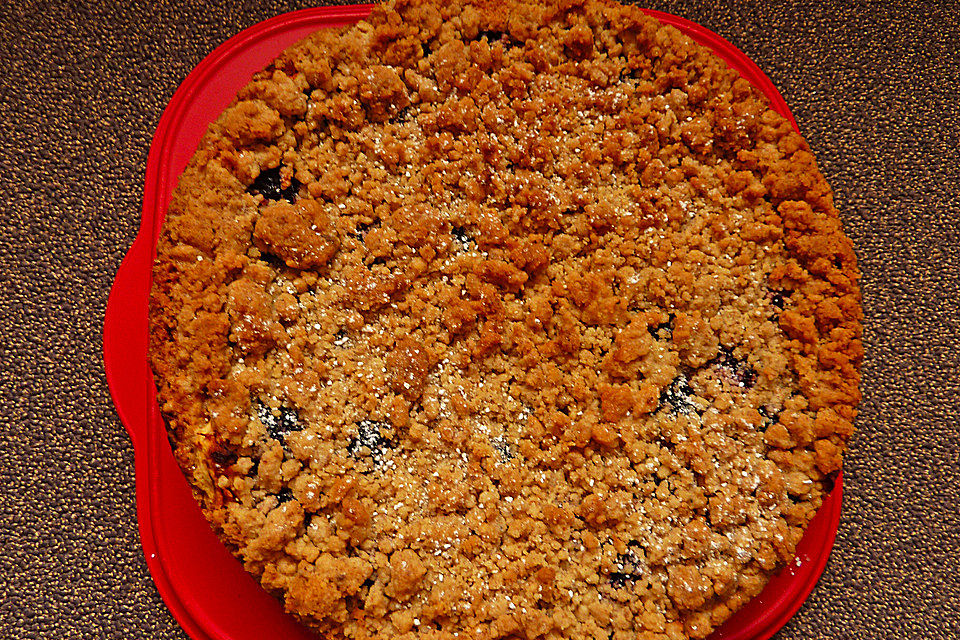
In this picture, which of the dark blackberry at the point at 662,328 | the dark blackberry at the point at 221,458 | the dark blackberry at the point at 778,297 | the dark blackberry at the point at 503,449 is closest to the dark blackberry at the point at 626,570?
the dark blackberry at the point at 503,449

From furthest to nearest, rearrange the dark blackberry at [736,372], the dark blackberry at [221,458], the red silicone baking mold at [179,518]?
the red silicone baking mold at [179,518] → the dark blackberry at [736,372] → the dark blackberry at [221,458]

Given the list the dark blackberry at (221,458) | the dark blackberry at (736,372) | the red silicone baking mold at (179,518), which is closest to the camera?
the dark blackberry at (221,458)

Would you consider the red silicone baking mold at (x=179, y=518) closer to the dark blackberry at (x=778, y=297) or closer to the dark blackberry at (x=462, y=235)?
the dark blackberry at (x=778, y=297)

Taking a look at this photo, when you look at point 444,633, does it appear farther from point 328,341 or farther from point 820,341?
point 820,341

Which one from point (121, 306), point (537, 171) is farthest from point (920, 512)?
point (121, 306)

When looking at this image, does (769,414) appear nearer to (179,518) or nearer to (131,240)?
(179,518)
